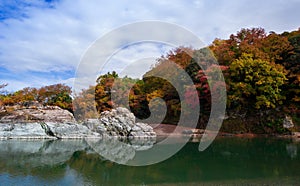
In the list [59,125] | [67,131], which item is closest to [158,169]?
[67,131]

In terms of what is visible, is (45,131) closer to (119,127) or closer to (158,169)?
(119,127)

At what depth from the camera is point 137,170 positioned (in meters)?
9.66

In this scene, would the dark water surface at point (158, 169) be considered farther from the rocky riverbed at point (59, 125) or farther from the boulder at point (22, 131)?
the rocky riverbed at point (59, 125)

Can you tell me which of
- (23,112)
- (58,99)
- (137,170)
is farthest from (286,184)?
(58,99)

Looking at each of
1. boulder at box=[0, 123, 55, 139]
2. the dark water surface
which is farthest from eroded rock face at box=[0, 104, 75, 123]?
the dark water surface

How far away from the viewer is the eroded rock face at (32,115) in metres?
19.9

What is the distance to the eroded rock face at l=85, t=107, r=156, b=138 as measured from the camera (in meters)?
20.6

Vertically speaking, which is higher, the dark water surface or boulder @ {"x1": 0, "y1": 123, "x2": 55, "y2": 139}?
boulder @ {"x1": 0, "y1": 123, "x2": 55, "y2": 139}

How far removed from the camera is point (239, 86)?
2091cm

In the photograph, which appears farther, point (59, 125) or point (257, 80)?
point (257, 80)

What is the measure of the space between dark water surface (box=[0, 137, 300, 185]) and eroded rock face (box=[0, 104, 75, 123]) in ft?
24.3

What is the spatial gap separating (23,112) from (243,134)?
61.7ft

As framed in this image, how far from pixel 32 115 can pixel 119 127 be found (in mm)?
7174

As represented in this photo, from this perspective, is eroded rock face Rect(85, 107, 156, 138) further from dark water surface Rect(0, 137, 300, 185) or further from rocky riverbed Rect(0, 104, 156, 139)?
dark water surface Rect(0, 137, 300, 185)
